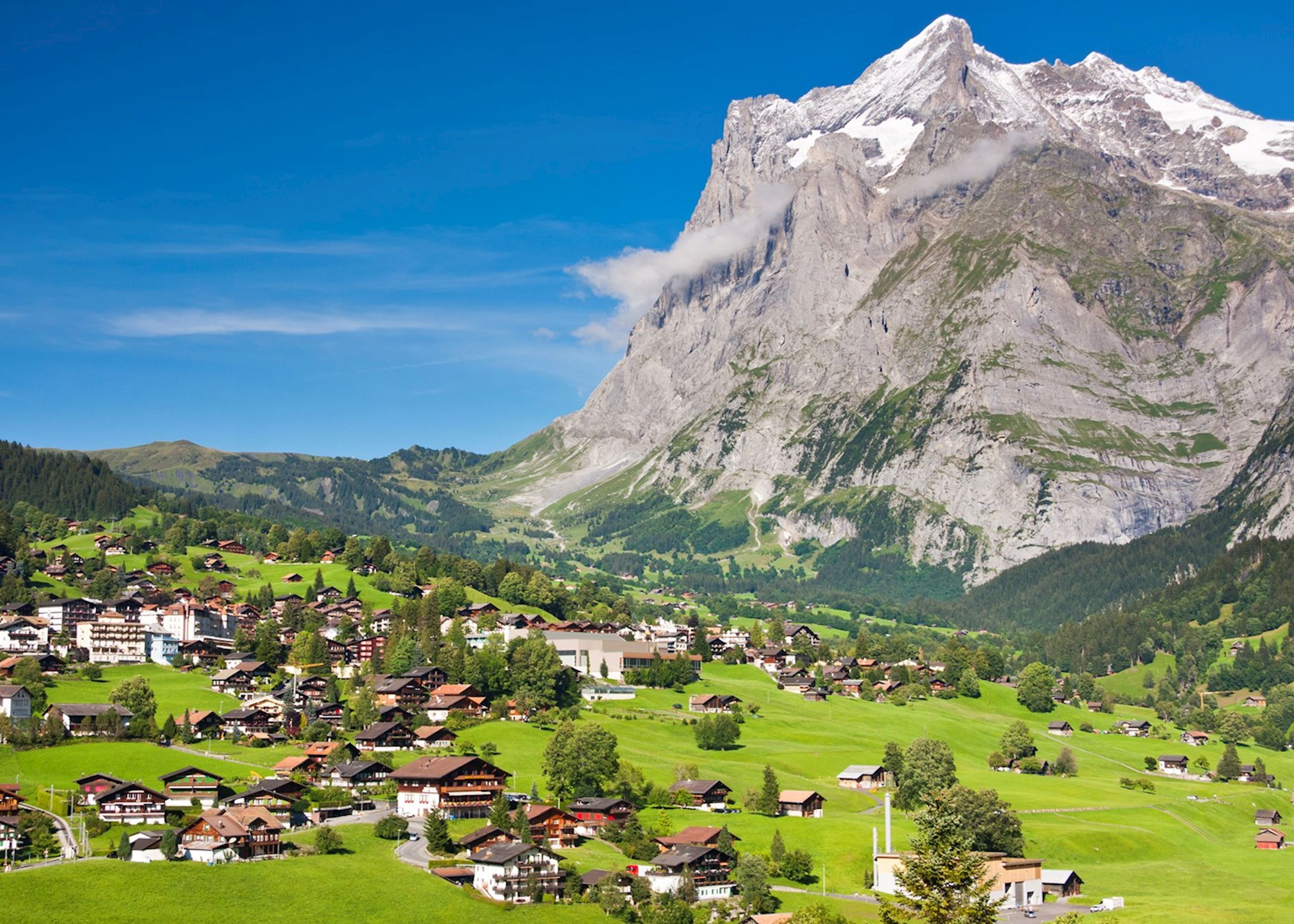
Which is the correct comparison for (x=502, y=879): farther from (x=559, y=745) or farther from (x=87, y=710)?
(x=87, y=710)

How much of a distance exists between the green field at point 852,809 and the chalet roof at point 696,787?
3.06 m

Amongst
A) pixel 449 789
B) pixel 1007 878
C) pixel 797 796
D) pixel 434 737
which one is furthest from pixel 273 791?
pixel 1007 878

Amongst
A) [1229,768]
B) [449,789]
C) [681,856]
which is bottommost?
[1229,768]

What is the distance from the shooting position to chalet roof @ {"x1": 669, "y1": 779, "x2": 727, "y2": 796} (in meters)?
129

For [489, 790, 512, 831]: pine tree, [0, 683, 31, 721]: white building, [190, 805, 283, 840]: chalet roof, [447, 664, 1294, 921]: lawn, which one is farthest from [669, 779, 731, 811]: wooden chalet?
[0, 683, 31, 721]: white building

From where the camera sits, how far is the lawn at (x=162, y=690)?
146 meters

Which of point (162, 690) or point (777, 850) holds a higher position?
point (162, 690)

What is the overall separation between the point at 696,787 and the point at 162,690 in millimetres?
65711

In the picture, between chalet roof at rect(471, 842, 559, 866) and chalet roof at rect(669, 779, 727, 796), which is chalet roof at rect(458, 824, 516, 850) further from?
chalet roof at rect(669, 779, 727, 796)

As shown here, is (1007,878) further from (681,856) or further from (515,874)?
(515,874)

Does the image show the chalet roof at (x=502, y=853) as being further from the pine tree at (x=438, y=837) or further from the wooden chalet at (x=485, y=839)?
the pine tree at (x=438, y=837)

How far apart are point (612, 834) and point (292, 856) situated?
28596 millimetres

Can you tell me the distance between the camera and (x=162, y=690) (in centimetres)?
15825

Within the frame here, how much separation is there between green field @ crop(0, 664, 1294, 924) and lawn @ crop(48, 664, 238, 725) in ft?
48.5
